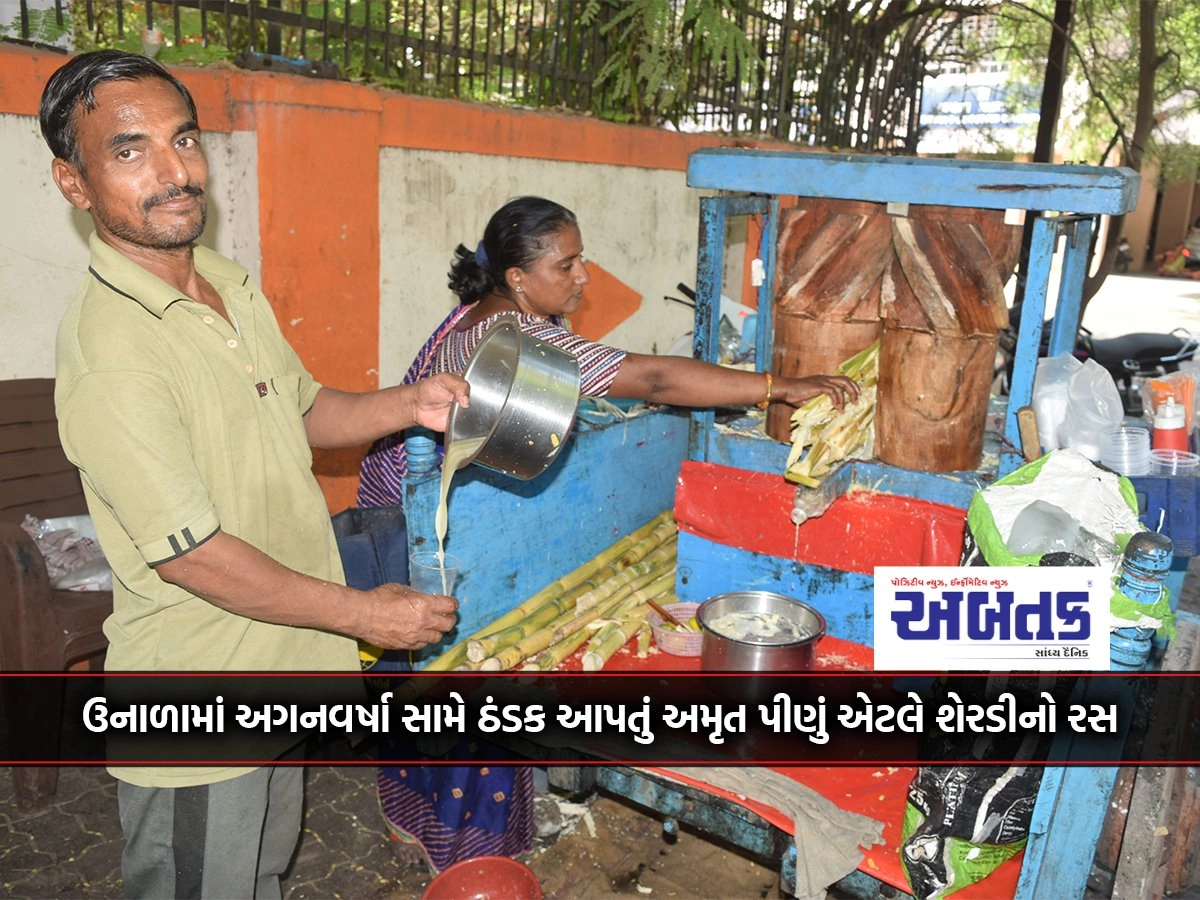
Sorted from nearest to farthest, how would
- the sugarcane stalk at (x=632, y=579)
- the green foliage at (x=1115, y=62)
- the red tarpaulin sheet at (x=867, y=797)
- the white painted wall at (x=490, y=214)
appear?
the red tarpaulin sheet at (x=867, y=797), the sugarcane stalk at (x=632, y=579), the white painted wall at (x=490, y=214), the green foliage at (x=1115, y=62)

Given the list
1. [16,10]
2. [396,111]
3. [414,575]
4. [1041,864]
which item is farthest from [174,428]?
[396,111]

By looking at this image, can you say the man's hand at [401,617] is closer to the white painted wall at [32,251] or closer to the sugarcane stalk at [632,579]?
the sugarcane stalk at [632,579]

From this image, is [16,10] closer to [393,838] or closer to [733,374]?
[733,374]

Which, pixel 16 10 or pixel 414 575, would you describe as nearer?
pixel 414 575

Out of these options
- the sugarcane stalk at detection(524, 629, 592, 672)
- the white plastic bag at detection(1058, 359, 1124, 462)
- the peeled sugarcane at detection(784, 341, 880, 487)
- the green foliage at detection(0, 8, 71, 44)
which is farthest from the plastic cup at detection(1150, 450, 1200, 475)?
the green foliage at detection(0, 8, 71, 44)

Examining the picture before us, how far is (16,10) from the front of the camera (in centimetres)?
361

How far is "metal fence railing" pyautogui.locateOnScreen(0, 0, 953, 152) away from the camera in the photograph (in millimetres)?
4207

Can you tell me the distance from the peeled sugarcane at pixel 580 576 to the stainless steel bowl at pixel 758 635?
64 cm

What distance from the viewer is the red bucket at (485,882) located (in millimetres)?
2693

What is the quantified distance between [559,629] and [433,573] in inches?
24.1

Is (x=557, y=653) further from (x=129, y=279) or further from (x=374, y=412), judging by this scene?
(x=129, y=279)

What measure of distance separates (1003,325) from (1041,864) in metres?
1.47

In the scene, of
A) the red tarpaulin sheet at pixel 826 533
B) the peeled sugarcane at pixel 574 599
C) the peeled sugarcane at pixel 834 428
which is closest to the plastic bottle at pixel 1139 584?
the red tarpaulin sheet at pixel 826 533

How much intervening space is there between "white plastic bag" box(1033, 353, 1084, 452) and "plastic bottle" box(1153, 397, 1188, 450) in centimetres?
32
